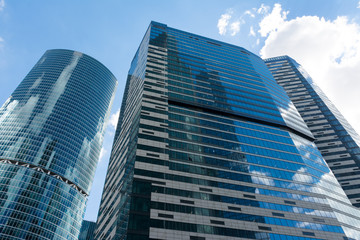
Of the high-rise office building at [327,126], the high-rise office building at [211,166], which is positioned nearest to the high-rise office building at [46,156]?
the high-rise office building at [211,166]

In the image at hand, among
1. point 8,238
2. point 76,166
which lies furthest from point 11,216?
point 76,166

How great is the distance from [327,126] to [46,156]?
5887 inches

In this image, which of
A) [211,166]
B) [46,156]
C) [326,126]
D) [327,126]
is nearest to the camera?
[211,166]

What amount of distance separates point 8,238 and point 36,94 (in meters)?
93.4

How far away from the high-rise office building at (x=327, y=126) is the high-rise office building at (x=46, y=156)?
13243 cm

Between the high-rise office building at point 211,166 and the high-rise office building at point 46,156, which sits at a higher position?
the high-rise office building at point 46,156

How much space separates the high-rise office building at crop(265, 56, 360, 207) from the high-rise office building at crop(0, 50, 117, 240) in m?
132

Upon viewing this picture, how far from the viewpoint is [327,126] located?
13100 cm

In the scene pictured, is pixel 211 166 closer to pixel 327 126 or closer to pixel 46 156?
pixel 327 126

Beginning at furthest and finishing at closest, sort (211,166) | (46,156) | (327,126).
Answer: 1. (46,156)
2. (327,126)
3. (211,166)

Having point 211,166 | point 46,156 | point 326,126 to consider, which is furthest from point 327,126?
point 46,156

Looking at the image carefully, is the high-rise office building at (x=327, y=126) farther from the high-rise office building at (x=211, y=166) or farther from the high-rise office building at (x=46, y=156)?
the high-rise office building at (x=46, y=156)

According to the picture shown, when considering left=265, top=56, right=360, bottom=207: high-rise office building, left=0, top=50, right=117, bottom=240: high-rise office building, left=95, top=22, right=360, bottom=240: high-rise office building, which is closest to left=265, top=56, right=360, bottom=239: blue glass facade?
left=265, top=56, right=360, bottom=207: high-rise office building

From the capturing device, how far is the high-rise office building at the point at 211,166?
199 ft
